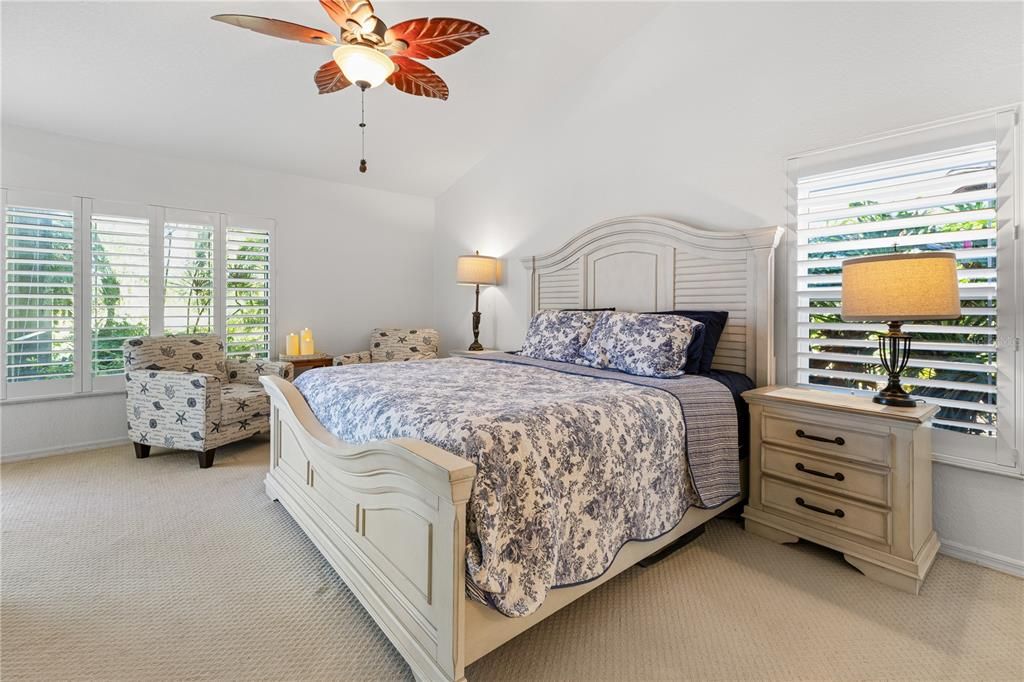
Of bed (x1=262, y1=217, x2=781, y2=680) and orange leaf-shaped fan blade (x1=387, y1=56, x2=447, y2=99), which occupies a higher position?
orange leaf-shaped fan blade (x1=387, y1=56, x2=447, y2=99)

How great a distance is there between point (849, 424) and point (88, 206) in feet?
17.3

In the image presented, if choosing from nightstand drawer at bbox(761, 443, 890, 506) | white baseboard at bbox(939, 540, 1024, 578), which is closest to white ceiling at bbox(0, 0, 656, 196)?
nightstand drawer at bbox(761, 443, 890, 506)

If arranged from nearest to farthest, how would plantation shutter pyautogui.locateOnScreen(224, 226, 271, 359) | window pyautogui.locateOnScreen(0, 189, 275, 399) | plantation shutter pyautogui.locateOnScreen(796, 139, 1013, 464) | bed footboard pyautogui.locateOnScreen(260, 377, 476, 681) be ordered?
bed footboard pyautogui.locateOnScreen(260, 377, 476, 681) < plantation shutter pyautogui.locateOnScreen(796, 139, 1013, 464) < window pyautogui.locateOnScreen(0, 189, 275, 399) < plantation shutter pyautogui.locateOnScreen(224, 226, 271, 359)

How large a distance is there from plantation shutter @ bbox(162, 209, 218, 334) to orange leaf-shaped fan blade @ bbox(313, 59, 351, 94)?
7.56 ft

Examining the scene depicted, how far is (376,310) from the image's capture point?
5262mm

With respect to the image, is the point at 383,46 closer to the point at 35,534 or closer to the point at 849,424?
the point at 849,424

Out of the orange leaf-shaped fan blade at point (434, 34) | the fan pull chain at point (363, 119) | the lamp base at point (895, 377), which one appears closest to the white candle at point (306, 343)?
the fan pull chain at point (363, 119)

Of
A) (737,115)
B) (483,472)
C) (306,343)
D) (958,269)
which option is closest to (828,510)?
(958,269)

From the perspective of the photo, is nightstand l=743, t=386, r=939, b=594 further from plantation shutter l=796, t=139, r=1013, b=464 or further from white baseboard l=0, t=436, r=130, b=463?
white baseboard l=0, t=436, r=130, b=463

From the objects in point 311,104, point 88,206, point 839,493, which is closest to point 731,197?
point 839,493

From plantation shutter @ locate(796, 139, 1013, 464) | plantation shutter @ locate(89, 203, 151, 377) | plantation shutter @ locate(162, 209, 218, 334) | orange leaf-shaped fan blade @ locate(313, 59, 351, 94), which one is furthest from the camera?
plantation shutter @ locate(162, 209, 218, 334)

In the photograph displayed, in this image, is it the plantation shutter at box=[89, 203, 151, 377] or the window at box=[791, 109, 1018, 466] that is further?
the plantation shutter at box=[89, 203, 151, 377]

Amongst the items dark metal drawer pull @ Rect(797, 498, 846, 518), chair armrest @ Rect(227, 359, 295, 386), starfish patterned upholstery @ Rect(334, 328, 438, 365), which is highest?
starfish patterned upholstery @ Rect(334, 328, 438, 365)

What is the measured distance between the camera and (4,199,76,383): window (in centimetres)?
341
